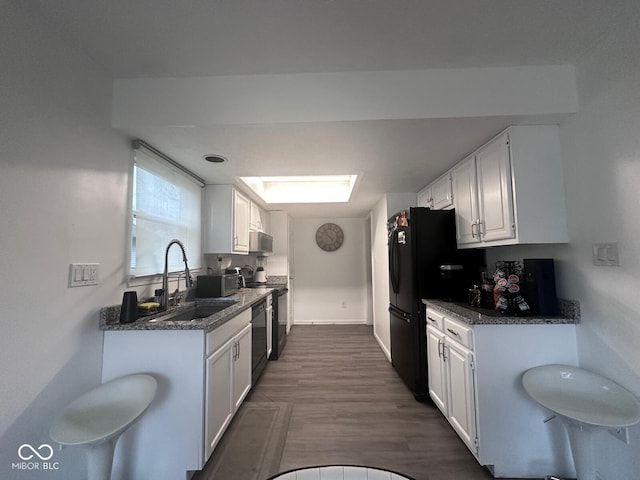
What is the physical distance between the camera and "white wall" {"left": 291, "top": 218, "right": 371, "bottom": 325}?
5492 millimetres

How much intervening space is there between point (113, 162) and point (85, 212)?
409 millimetres

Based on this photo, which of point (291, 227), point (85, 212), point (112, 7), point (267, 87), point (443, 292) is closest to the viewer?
point (112, 7)

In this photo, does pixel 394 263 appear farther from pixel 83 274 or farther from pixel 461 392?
pixel 83 274

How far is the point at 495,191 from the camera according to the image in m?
1.90

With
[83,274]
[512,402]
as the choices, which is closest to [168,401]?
[83,274]

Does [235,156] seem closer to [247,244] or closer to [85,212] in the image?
[85,212]

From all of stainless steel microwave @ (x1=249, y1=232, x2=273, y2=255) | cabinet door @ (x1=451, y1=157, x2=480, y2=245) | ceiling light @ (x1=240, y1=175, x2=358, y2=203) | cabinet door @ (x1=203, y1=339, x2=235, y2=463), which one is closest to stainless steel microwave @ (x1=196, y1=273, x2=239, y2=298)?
cabinet door @ (x1=203, y1=339, x2=235, y2=463)

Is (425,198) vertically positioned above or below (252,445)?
above

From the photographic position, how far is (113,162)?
173 centimetres

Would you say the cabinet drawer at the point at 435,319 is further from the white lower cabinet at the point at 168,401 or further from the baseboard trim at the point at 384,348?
the white lower cabinet at the point at 168,401

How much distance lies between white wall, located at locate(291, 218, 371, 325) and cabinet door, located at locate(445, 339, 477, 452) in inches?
139

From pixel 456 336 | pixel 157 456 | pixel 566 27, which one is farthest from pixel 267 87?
pixel 157 456

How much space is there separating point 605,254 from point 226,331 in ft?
7.56

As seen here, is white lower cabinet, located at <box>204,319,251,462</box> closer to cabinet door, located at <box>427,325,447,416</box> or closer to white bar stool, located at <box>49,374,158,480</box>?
white bar stool, located at <box>49,374,158,480</box>
